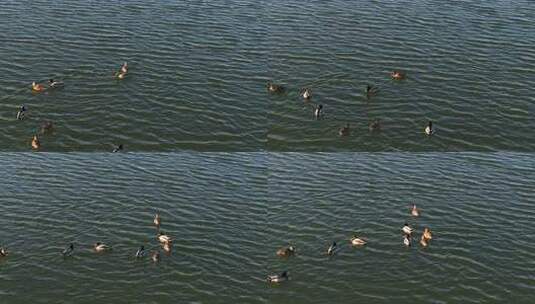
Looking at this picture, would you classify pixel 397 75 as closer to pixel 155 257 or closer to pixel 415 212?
pixel 415 212

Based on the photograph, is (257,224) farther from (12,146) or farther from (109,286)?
(12,146)

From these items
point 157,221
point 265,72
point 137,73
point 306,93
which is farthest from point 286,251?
point 137,73

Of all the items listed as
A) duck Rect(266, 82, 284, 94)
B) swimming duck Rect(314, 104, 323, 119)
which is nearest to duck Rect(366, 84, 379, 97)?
swimming duck Rect(314, 104, 323, 119)

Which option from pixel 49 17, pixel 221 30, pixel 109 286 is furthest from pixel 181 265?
pixel 49 17

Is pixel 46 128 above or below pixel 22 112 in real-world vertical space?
below

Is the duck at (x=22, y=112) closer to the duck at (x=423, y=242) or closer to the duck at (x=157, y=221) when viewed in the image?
the duck at (x=157, y=221)

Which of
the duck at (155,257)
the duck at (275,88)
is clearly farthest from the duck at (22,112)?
the duck at (155,257)
